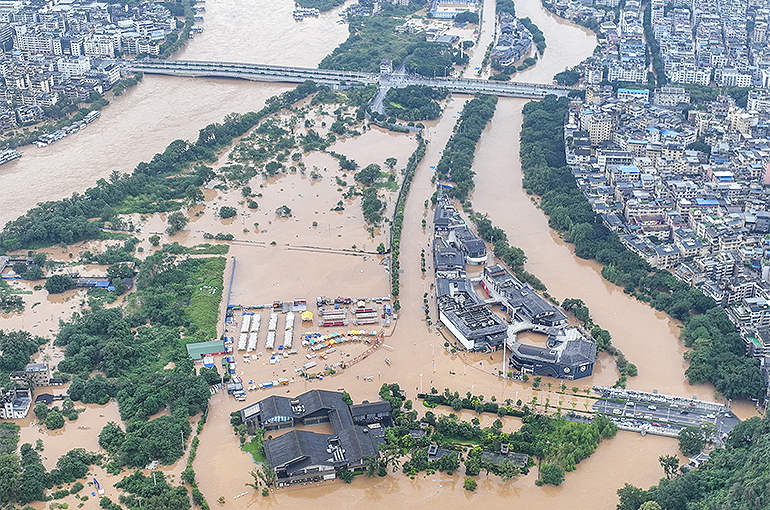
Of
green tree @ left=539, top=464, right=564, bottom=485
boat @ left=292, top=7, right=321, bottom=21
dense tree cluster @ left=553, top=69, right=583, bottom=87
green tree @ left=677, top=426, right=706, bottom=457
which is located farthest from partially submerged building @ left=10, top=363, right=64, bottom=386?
boat @ left=292, top=7, right=321, bottom=21

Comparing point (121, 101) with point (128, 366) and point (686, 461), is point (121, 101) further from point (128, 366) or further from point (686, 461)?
point (686, 461)

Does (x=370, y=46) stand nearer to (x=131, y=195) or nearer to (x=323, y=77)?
(x=323, y=77)

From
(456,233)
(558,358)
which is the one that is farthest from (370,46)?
(558,358)

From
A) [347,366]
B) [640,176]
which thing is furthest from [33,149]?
[640,176]

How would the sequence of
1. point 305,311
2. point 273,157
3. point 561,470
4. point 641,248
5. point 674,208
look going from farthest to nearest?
1. point 273,157
2. point 674,208
3. point 641,248
4. point 305,311
5. point 561,470

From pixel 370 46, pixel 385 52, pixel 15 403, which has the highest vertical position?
pixel 370 46
